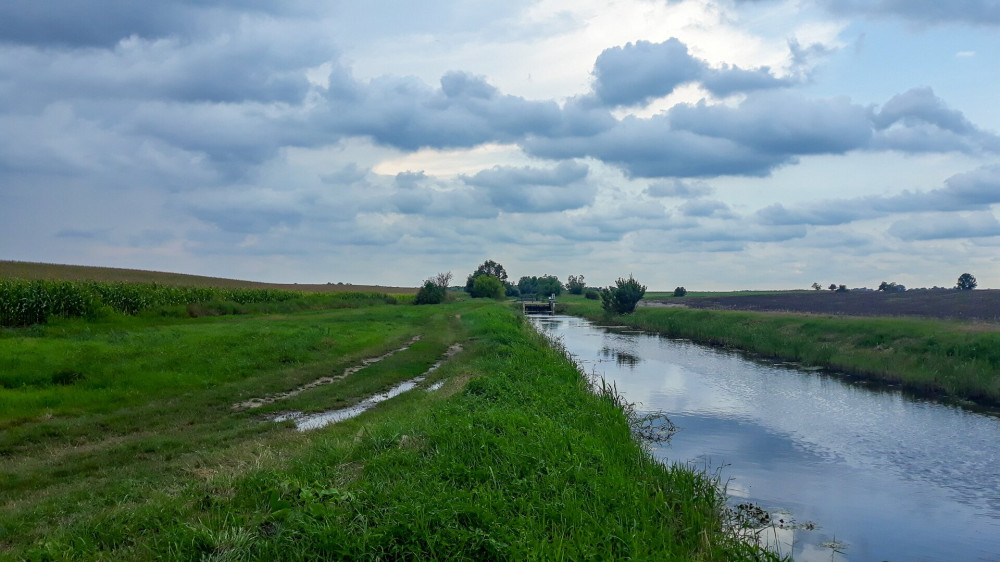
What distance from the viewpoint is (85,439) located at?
417 inches

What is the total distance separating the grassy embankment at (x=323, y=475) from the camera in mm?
5324

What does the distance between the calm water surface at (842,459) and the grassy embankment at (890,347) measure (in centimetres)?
168

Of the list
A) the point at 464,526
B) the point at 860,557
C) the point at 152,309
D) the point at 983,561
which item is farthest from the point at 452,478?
the point at 152,309

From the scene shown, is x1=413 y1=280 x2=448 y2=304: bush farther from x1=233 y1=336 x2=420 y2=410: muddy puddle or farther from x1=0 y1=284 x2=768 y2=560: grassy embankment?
x1=0 y1=284 x2=768 y2=560: grassy embankment

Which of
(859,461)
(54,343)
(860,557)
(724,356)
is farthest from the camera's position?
(724,356)

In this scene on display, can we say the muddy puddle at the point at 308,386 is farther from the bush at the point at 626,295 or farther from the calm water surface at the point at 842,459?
the bush at the point at 626,295

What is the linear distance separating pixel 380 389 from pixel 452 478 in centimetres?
1005

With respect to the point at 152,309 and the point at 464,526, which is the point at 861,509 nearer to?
the point at 464,526

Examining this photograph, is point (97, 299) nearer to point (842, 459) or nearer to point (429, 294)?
point (842, 459)

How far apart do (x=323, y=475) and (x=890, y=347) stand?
1004 inches

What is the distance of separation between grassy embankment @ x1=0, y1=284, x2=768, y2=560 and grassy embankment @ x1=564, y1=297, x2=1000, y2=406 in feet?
41.5

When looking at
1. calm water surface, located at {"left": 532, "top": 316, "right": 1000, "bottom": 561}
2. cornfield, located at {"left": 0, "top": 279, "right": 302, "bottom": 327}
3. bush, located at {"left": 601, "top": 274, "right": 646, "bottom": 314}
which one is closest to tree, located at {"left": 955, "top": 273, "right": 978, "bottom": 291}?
bush, located at {"left": 601, "top": 274, "right": 646, "bottom": 314}

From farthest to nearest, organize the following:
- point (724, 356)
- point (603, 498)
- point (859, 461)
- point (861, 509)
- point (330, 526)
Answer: point (724, 356) < point (859, 461) < point (861, 509) < point (603, 498) < point (330, 526)

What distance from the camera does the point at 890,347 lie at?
25641mm
